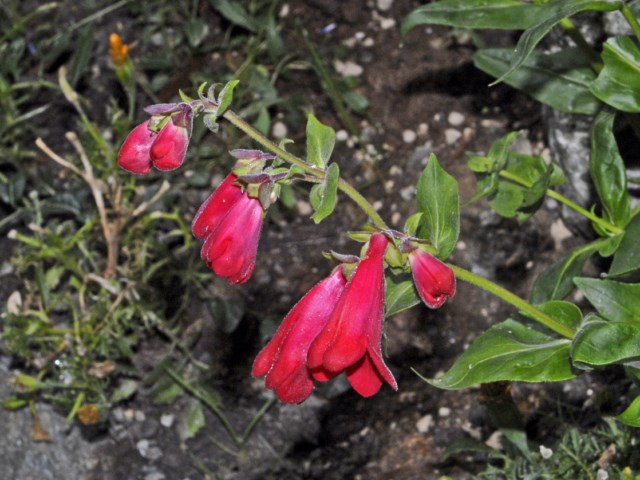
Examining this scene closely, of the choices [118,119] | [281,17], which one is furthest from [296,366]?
[281,17]

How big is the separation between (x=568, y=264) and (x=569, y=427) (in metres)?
0.41

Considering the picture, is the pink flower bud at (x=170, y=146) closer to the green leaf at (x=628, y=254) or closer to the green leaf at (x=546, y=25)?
the green leaf at (x=546, y=25)

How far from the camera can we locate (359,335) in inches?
60.8

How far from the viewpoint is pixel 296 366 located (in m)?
1.59

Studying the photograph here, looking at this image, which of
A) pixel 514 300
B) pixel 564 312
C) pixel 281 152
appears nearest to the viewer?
pixel 281 152

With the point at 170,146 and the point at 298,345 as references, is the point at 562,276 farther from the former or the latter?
the point at 170,146

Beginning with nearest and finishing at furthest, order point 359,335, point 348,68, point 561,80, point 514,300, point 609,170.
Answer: point 359,335 → point 514,300 → point 609,170 → point 561,80 → point 348,68

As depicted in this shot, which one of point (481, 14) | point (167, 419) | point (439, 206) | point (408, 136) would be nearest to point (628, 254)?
point (439, 206)

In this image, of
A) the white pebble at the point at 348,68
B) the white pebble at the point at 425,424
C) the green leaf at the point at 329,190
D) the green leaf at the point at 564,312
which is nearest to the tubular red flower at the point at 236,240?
the green leaf at the point at 329,190

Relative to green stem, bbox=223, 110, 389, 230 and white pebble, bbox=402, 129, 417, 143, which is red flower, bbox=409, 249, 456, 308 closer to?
green stem, bbox=223, 110, 389, 230

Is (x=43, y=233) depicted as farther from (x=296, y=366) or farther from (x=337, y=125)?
(x=296, y=366)

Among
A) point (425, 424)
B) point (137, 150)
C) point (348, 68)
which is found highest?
point (137, 150)

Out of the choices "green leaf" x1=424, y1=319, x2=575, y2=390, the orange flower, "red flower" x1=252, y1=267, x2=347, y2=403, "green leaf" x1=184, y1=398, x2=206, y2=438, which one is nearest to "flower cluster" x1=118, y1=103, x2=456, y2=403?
"red flower" x1=252, y1=267, x2=347, y2=403

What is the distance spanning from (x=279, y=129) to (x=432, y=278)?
1770 mm
